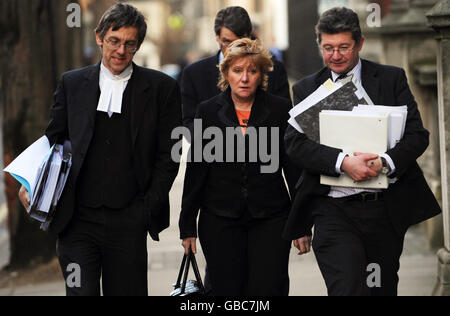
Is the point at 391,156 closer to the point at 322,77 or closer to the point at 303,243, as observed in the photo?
the point at 322,77

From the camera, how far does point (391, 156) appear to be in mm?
4684

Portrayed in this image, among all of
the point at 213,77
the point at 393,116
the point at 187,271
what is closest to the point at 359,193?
the point at 393,116

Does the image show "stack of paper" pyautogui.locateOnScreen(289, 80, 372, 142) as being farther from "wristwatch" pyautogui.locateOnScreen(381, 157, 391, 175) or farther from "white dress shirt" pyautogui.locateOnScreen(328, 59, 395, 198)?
"wristwatch" pyautogui.locateOnScreen(381, 157, 391, 175)

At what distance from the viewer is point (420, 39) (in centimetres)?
1042

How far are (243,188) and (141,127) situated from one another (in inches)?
28.1

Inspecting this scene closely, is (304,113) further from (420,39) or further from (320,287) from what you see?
(420,39)

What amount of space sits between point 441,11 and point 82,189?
8.62ft

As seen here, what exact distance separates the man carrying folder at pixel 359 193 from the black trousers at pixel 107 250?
0.91 meters

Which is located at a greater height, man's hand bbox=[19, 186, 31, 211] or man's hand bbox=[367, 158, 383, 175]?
man's hand bbox=[367, 158, 383, 175]

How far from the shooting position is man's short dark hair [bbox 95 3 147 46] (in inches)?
189

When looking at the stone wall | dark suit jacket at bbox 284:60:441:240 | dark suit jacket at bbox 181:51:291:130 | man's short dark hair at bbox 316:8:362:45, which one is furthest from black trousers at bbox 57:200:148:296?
the stone wall

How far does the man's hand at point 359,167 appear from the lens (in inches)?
182

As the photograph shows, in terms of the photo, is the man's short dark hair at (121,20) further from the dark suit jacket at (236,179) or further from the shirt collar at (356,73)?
the shirt collar at (356,73)

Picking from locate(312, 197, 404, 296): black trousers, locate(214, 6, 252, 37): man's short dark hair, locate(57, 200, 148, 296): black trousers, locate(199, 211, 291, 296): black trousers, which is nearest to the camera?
locate(312, 197, 404, 296): black trousers
